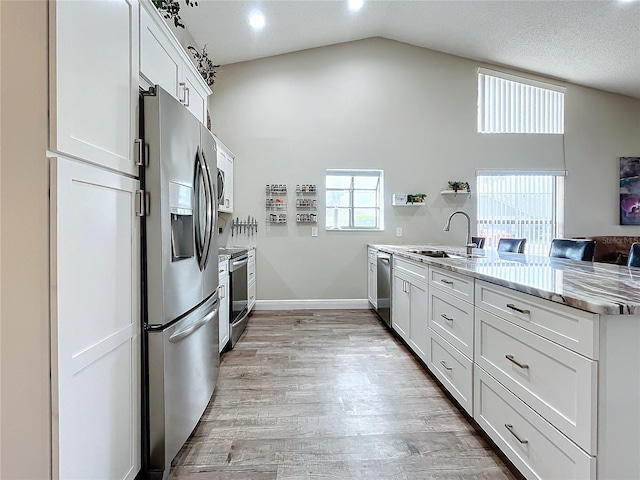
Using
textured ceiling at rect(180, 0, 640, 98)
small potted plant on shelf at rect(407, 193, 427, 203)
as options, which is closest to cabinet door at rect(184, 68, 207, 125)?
textured ceiling at rect(180, 0, 640, 98)

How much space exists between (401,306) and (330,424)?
154 centimetres

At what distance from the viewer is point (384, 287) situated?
154 inches

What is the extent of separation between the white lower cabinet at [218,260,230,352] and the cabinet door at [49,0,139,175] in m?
1.55

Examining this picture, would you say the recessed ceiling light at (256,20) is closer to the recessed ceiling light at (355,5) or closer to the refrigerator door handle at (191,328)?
the recessed ceiling light at (355,5)

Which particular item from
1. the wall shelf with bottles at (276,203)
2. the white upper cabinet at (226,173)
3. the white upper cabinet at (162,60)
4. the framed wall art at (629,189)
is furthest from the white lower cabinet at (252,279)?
the framed wall art at (629,189)

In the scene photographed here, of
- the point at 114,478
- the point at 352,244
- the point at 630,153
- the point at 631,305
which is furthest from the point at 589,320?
the point at 630,153

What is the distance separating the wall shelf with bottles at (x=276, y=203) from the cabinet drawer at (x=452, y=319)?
9.13 ft

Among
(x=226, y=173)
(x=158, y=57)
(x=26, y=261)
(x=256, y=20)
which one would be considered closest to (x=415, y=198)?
(x=226, y=173)

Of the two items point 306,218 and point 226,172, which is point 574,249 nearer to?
point 306,218

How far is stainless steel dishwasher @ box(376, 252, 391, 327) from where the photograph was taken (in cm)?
369

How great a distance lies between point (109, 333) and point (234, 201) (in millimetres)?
3683

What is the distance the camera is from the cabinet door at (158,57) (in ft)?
5.04

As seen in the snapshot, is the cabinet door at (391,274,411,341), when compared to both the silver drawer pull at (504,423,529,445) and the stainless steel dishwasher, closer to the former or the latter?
the stainless steel dishwasher

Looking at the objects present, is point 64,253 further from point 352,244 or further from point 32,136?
point 352,244
